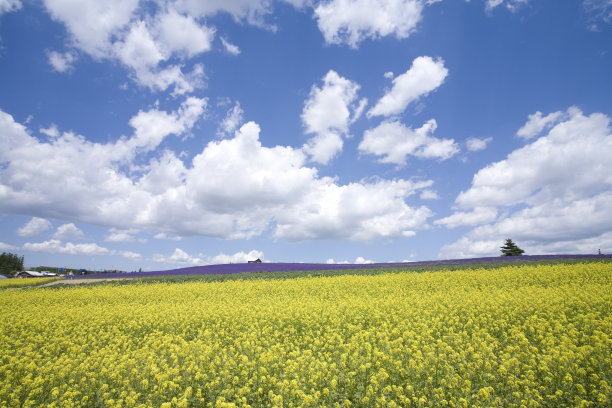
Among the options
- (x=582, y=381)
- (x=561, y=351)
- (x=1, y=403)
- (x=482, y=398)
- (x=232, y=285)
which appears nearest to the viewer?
(x=482, y=398)

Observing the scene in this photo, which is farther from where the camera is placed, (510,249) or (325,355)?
(510,249)

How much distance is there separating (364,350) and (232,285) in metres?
16.3

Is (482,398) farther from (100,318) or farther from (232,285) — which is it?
(232,285)

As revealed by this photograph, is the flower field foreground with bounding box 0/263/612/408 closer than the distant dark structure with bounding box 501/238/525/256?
Yes

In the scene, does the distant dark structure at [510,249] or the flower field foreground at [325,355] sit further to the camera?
the distant dark structure at [510,249]

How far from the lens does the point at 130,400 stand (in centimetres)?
Result: 589

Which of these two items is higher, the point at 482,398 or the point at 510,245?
the point at 510,245

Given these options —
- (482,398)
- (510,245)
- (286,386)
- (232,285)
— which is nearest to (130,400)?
(286,386)

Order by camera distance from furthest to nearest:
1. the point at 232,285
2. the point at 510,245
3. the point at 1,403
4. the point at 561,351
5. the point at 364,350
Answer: the point at 510,245 < the point at 232,285 < the point at 364,350 < the point at 561,351 < the point at 1,403

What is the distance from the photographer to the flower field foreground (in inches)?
237

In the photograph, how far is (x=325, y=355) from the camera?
8.30m

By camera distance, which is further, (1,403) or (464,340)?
(464,340)

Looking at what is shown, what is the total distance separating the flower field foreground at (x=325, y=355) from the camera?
6.03 metres

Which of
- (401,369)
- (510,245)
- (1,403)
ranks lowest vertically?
(1,403)
